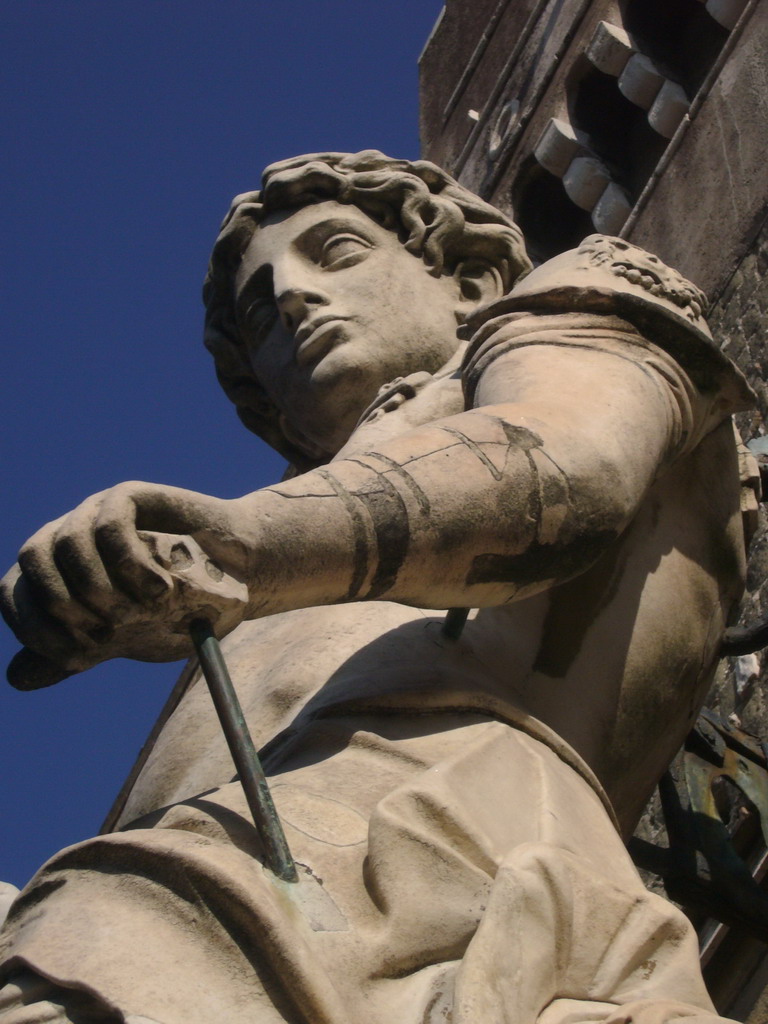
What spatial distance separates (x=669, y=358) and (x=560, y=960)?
3.25ft

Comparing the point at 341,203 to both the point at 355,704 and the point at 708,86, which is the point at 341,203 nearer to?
the point at 355,704

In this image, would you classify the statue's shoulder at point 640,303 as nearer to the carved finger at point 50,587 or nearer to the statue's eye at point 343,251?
the statue's eye at point 343,251

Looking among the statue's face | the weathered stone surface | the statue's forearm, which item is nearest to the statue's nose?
the statue's face

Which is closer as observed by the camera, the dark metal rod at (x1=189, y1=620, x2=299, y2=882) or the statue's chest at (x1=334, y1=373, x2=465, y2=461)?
the dark metal rod at (x1=189, y1=620, x2=299, y2=882)

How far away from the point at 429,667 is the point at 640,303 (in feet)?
2.02

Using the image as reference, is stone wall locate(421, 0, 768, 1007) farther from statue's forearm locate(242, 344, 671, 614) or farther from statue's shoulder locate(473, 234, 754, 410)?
statue's forearm locate(242, 344, 671, 614)

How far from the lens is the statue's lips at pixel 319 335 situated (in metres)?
3.08

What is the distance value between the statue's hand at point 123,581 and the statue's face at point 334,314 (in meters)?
1.20

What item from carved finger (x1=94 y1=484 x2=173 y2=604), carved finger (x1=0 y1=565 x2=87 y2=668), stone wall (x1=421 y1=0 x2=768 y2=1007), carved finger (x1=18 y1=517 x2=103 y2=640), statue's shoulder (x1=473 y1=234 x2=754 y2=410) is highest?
statue's shoulder (x1=473 y1=234 x2=754 y2=410)

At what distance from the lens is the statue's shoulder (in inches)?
99.0

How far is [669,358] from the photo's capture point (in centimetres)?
251

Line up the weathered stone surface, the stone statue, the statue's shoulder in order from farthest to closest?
the weathered stone surface < the statue's shoulder < the stone statue

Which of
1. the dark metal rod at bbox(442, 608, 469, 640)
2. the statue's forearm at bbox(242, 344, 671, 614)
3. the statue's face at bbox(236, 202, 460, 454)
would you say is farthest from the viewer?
the statue's face at bbox(236, 202, 460, 454)

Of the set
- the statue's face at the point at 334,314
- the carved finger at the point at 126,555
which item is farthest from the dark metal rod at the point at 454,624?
the statue's face at the point at 334,314
